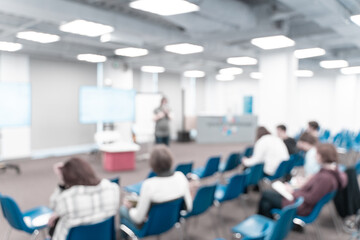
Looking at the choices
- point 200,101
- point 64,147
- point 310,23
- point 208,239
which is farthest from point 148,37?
point 200,101

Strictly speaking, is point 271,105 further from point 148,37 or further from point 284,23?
point 148,37

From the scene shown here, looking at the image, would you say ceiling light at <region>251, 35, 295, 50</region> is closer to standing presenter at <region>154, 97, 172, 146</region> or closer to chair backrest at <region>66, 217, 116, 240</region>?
standing presenter at <region>154, 97, 172, 146</region>

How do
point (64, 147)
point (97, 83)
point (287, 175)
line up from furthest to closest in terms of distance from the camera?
point (97, 83) < point (64, 147) < point (287, 175)

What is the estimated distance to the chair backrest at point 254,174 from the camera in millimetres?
4207

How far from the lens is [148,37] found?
646cm

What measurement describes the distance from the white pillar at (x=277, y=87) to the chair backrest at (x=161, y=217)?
5.78 meters

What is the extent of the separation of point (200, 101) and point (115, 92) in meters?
6.87

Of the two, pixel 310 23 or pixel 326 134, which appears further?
pixel 326 134

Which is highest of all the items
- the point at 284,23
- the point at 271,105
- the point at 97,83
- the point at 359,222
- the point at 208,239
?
the point at 284,23

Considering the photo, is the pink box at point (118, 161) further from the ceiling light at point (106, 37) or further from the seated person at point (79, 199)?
the seated person at point (79, 199)

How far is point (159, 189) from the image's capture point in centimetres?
268

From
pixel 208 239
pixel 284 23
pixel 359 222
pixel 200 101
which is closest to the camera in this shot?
pixel 359 222

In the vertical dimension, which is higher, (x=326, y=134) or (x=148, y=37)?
(x=148, y=37)

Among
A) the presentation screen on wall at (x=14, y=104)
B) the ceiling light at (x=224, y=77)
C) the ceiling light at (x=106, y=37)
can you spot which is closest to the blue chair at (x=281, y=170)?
the ceiling light at (x=106, y=37)
